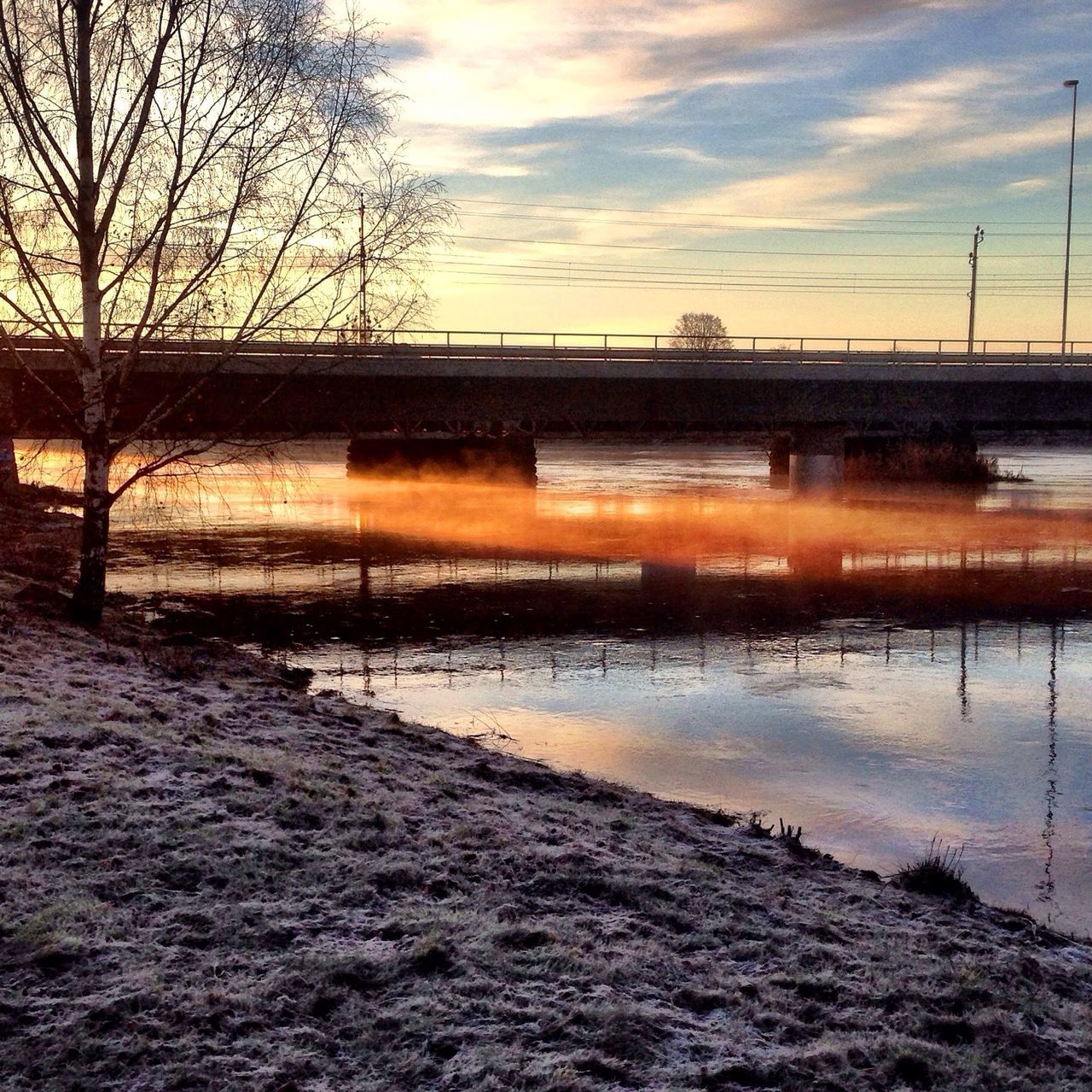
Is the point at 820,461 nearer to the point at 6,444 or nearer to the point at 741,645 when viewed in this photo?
the point at 6,444

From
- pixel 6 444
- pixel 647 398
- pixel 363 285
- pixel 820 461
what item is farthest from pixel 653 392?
pixel 363 285

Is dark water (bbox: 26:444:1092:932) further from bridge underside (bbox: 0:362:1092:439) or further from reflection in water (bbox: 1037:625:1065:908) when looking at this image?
bridge underside (bbox: 0:362:1092:439)

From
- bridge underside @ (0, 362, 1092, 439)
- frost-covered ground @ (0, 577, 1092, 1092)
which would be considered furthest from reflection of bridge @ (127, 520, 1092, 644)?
bridge underside @ (0, 362, 1092, 439)

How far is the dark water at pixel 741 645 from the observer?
11383mm

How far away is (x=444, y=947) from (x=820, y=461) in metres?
55.6

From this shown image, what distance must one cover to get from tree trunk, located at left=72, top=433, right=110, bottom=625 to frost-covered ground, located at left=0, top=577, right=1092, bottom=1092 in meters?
6.06

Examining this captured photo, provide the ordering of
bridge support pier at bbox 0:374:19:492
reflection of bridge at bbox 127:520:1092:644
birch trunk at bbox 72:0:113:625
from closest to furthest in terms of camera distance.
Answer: birch trunk at bbox 72:0:113:625 < reflection of bridge at bbox 127:520:1092:644 < bridge support pier at bbox 0:374:19:492

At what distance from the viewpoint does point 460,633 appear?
70.8ft

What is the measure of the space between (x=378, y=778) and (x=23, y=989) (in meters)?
4.36

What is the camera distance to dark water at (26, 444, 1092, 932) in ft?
37.3

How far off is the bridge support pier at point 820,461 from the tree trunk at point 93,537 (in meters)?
46.9

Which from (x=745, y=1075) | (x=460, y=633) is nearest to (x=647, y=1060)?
(x=745, y=1075)

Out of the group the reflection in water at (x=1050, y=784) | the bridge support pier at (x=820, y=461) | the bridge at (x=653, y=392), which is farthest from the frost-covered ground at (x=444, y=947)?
the bridge support pier at (x=820, y=461)

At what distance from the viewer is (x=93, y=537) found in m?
16.3
